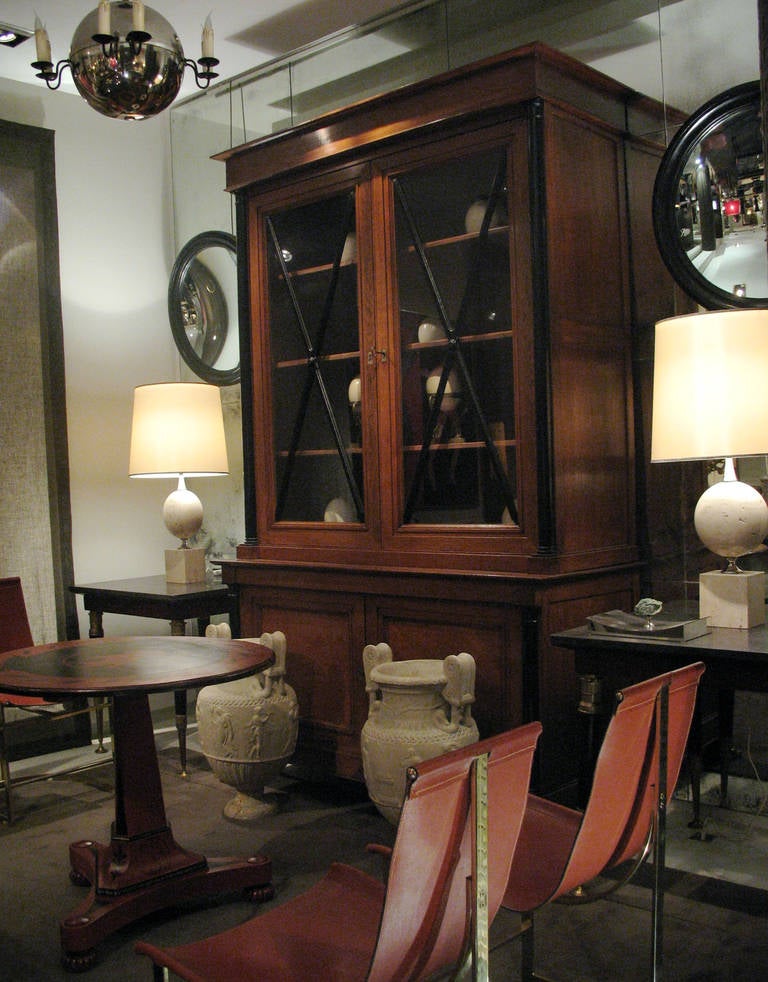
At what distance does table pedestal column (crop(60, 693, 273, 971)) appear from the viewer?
8.71 feet

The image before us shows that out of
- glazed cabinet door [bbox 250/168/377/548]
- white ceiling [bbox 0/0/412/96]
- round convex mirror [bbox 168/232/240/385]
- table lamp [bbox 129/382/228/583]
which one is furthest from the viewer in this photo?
round convex mirror [bbox 168/232/240/385]

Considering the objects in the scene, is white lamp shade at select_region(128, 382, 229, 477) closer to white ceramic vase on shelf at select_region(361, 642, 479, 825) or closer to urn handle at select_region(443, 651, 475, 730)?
white ceramic vase on shelf at select_region(361, 642, 479, 825)

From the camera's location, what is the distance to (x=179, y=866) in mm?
2756

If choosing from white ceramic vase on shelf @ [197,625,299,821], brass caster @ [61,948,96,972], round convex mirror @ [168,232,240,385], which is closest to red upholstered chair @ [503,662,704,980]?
brass caster @ [61,948,96,972]

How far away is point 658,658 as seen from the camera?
2.55m

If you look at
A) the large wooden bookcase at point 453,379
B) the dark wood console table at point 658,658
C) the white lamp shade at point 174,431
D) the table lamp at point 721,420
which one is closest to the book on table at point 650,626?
the dark wood console table at point 658,658

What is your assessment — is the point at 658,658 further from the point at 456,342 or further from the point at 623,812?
the point at 456,342

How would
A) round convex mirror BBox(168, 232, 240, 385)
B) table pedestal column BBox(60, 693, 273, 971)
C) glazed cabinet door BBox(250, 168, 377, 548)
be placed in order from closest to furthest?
table pedestal column BBox(60, 693, 273, 971) → glazed cabinet door BBox(250, 168, 377, 548) → round convex mirror BBox(168, 232, 240, 385)

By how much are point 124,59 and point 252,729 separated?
2094 millimetres

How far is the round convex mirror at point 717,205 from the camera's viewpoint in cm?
309

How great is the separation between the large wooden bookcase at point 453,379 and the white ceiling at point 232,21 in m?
0.59

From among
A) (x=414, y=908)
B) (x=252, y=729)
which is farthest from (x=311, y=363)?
(x=414, y=908)

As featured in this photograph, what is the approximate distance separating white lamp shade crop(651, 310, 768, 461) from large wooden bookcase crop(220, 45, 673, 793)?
452mm

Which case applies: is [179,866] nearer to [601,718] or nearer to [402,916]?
[601,718]
